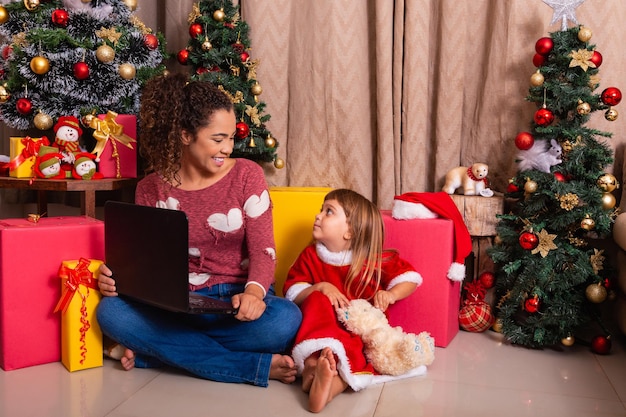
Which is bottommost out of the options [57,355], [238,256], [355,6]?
[57,355]

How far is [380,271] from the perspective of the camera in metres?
1.84

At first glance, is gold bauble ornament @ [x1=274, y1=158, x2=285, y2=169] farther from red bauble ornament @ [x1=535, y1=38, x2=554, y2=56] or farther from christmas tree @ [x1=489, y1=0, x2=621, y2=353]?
red bauble ornament @ [x1=535, y1=38, x2=554, y2=56]

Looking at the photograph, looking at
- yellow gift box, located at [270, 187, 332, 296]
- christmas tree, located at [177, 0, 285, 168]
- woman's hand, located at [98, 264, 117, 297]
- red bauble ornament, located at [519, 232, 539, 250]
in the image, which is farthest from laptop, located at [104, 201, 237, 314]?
red bauble ornament, located at [519, 232, 539, 250]

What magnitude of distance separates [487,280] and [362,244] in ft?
1.74

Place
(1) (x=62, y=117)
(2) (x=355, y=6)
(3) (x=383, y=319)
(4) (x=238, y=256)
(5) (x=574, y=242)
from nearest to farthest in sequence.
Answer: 1. (3) (x=383, y=319)
2. (4) (x=238, y=256)
3. (5) (x=574, y=242)
4. (1) (x=62, y=117)
5. (2) (x=355, y=6)

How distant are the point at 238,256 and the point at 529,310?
87 cm

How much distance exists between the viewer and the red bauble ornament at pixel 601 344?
6.27ft

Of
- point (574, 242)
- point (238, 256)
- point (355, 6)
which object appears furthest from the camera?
point (355, 6)

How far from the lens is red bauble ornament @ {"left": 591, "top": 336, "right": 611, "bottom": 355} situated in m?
1.91

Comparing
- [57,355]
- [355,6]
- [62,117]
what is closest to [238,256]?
[57,355]

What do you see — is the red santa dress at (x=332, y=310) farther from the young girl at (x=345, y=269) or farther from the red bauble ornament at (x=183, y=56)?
the red bauble ornament at (x=183, y=56)

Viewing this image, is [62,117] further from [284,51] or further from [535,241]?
[535,241]

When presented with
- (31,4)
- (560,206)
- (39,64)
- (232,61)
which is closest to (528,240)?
(560,206)

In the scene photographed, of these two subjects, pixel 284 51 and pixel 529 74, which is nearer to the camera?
pixel 529 74
